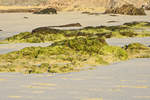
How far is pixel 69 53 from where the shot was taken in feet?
22.5

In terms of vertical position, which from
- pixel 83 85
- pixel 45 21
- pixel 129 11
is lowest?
pixel 129 11

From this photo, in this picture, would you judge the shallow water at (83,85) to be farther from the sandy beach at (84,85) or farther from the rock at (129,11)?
the rock at (129,11)

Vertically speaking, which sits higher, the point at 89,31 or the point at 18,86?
the point at 18,86

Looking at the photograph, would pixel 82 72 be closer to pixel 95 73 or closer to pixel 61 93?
pixel 95 73

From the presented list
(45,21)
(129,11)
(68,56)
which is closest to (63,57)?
(68,56)

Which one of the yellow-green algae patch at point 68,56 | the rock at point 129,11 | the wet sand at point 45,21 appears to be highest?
the yellow-green algae patch at point 68,56

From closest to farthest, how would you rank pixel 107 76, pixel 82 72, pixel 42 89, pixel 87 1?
pixel 42 89, pixel 107 76, pixel 82 72, pixel 87 1

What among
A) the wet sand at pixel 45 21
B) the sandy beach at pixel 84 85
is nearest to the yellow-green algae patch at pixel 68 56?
the sandy beach at pixel 84 85

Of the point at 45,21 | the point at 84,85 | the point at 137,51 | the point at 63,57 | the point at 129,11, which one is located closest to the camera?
the point at 84,85

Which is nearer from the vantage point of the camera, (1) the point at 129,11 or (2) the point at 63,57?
(2) the point at 63,57

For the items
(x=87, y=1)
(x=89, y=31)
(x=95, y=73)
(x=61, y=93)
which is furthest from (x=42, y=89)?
(x=87, y=1)

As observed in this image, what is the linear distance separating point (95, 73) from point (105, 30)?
8.03 m

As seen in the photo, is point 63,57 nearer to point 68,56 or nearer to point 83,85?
point 68,56

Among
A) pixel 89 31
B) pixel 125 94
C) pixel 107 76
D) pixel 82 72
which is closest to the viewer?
pixel 125 94
